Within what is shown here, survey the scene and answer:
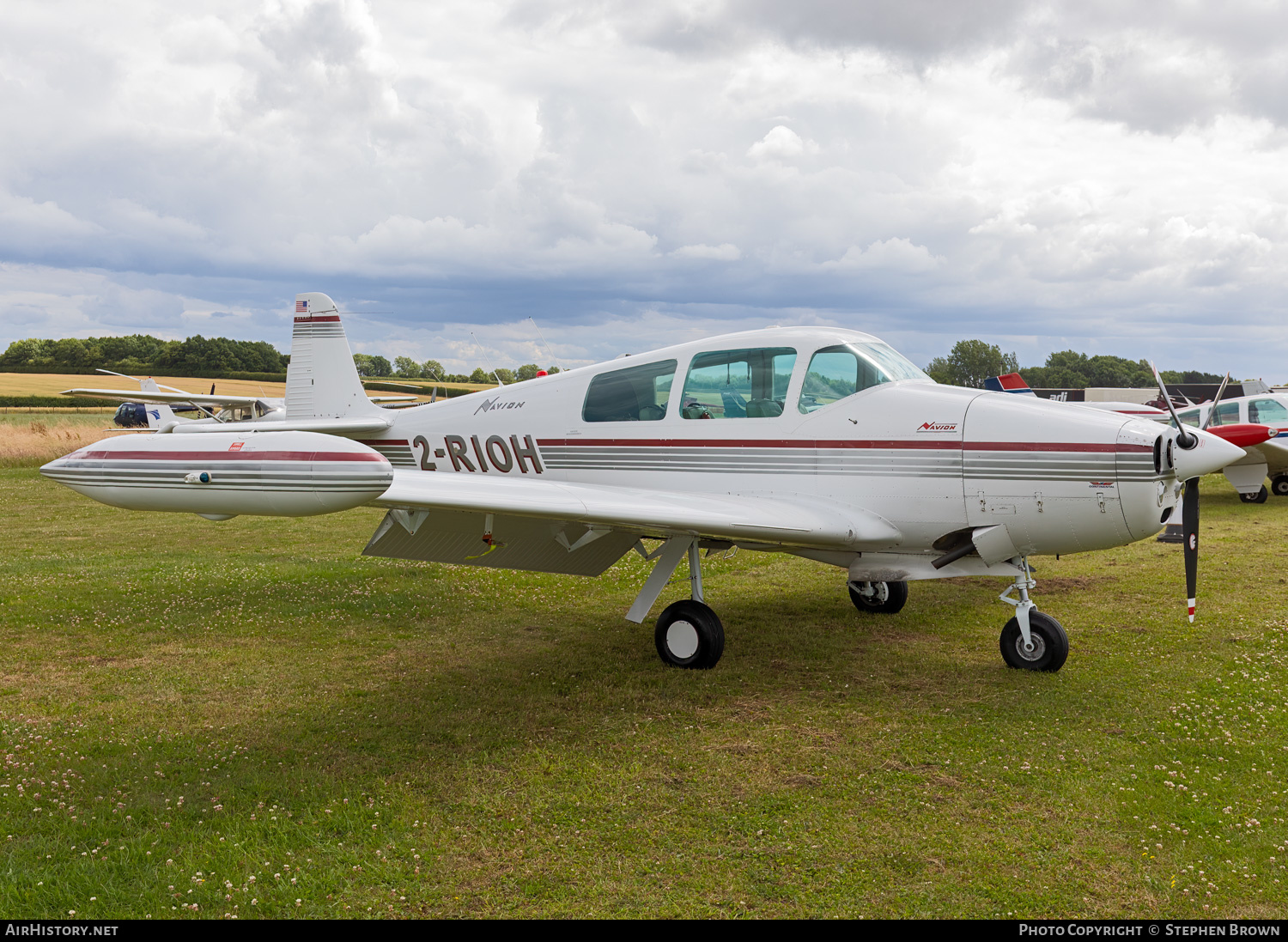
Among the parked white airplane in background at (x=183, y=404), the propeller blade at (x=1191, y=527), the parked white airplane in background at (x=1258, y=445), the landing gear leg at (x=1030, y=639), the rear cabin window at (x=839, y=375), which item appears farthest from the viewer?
the parked white airplane in background at (x=183, y=404)

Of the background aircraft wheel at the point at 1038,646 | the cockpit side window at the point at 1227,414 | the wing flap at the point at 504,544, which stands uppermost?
the cockpit side window at the point at 1227,414

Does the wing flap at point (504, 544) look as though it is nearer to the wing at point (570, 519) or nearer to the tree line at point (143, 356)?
the wing at point (570, 519)

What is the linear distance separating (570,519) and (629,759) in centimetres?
165

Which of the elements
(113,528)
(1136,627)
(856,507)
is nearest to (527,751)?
(856,507)

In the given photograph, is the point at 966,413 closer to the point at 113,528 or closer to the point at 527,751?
the point at 527,751

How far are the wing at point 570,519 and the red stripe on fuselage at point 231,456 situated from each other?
54cm

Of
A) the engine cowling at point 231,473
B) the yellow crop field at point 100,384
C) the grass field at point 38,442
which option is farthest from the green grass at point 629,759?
the yellow crop field at point 100,384

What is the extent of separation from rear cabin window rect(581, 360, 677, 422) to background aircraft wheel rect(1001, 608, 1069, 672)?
3196 mm

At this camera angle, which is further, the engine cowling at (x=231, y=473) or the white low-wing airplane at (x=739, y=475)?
the white low-wing airplane at (x=739, y=475)

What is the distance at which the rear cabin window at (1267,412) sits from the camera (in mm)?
17842

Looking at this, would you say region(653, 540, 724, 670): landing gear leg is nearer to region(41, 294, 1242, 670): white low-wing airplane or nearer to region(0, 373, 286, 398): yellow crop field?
region(41, 294, 1242, 670): white low-wing airplane

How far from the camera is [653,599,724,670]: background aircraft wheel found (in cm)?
675

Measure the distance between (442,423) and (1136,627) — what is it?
6693 millimetres

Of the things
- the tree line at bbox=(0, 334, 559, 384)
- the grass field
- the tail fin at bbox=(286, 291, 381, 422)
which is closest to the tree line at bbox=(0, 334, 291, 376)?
the tree line at bbox=(0, 334, 559, 384)
